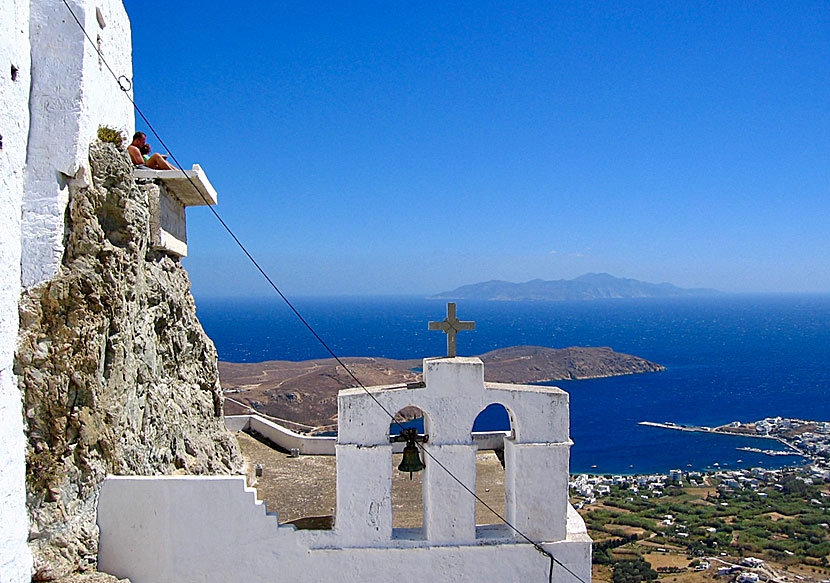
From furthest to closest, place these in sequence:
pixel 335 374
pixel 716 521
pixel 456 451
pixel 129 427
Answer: pixel 335 374, pixel 716 521, pixel 129 427, pixel 456 451

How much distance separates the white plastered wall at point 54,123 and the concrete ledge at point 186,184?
1766mm

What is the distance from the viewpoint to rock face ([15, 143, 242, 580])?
23.0 feet

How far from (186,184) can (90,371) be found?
4.17 m

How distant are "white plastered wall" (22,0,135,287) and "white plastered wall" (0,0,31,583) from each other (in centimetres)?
13

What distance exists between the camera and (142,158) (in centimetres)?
995

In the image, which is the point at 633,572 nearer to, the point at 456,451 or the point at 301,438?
the point at 301,438

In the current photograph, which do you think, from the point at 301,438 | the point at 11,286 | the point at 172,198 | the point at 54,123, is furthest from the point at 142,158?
the point at 301,438

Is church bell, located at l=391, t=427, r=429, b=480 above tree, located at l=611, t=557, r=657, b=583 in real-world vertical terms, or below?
above

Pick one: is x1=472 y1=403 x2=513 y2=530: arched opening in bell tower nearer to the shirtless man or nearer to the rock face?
the rock face

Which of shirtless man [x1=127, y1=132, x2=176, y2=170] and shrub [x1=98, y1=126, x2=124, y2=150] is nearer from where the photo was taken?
shrub [x1=98, y1=126, x2=124, y2=150]

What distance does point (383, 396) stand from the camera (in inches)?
312

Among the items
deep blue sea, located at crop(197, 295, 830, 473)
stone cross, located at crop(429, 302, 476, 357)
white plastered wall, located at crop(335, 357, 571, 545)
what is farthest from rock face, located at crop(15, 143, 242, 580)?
deep blue sea, located at crop(197, 295, 830, 473)

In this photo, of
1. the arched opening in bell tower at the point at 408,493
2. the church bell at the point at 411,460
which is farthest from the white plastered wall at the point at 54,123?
the church bell at the point at 411,460

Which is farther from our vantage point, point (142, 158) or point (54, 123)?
point (142, 158)
